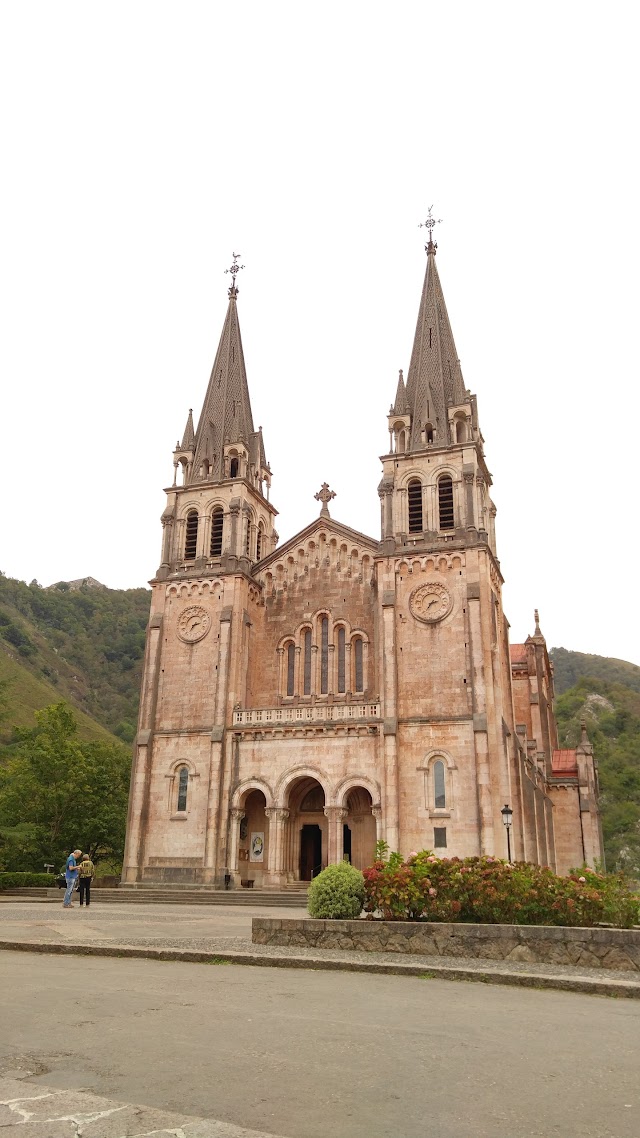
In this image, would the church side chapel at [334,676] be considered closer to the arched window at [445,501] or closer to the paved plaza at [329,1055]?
the arched window at [445,501]

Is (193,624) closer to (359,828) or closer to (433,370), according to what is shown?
(359,828)

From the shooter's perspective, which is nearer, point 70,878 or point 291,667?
point 70,878

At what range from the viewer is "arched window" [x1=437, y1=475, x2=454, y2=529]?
4119cm

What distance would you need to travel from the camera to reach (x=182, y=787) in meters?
39.8

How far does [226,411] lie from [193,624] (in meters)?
13.7

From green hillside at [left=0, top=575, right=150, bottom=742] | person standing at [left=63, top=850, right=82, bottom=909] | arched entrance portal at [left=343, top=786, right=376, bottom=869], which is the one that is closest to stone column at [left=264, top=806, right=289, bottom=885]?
arched entrance portal at [left=343, top=786, right=376, bottom=869]

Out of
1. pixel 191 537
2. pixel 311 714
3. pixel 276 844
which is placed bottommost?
pixel 276 844

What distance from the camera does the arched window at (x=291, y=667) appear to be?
42.0 meters

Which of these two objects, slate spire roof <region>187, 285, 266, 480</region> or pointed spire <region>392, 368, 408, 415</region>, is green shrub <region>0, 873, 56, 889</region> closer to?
slate spire roof <region>187, 285, 266, 480</region>

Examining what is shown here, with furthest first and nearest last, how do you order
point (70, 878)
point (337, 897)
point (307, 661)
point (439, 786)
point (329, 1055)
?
1. point (307, 661)
2. point (439, 786)
3. point (70, 878)
4. point (337, 897)
5. point (329, 1055)

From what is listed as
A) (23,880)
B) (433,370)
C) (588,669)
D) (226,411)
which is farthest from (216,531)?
(588,669)

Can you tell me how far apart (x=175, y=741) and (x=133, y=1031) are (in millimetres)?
32686

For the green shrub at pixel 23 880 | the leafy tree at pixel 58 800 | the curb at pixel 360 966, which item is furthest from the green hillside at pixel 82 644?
the curb at pixel 360 966

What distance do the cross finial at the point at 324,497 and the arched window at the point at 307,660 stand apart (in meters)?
6.28
